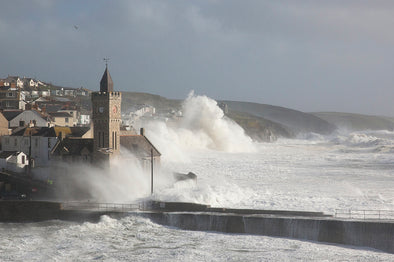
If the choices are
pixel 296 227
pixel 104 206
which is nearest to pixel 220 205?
pixel 104 206

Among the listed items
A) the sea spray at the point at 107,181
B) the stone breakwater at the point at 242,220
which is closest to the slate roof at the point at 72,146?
the sea spray at the point at 107,181

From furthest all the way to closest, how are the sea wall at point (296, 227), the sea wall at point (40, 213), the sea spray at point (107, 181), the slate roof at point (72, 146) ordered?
1. the slate roof at point (72, 146)
2. the sea spray at point (107, 181)
3. the sea wall at point (40, 213)
4. the sea wall at point (296, 227)

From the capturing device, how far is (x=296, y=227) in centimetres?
2956

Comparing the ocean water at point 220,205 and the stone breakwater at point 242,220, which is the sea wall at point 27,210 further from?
the ocean water at point 220,205

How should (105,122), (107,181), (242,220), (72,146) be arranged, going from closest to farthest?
(242,220) < (107,181) < (105,122) < (72,146)

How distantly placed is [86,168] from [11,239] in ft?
41.8

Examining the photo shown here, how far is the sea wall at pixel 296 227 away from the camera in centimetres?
2794

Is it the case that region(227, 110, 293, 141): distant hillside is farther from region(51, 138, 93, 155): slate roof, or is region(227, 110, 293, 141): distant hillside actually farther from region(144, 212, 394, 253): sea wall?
region(144, 212, 394, 253): sea wall

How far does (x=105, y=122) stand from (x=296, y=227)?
1931 centimetres

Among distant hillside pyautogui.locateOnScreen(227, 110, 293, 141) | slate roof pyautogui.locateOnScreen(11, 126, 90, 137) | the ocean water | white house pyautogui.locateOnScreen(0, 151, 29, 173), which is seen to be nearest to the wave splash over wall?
distant hillside pyautogui.locateOnScreen(227, 110, 293, 141)

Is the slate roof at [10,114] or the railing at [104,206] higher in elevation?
the slate roof at [10,114]

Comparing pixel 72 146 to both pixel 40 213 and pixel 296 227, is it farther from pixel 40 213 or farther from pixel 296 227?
pixel 296 227

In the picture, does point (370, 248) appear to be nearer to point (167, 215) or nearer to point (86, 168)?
point (167, 215)

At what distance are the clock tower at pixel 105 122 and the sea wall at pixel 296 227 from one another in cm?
1107
